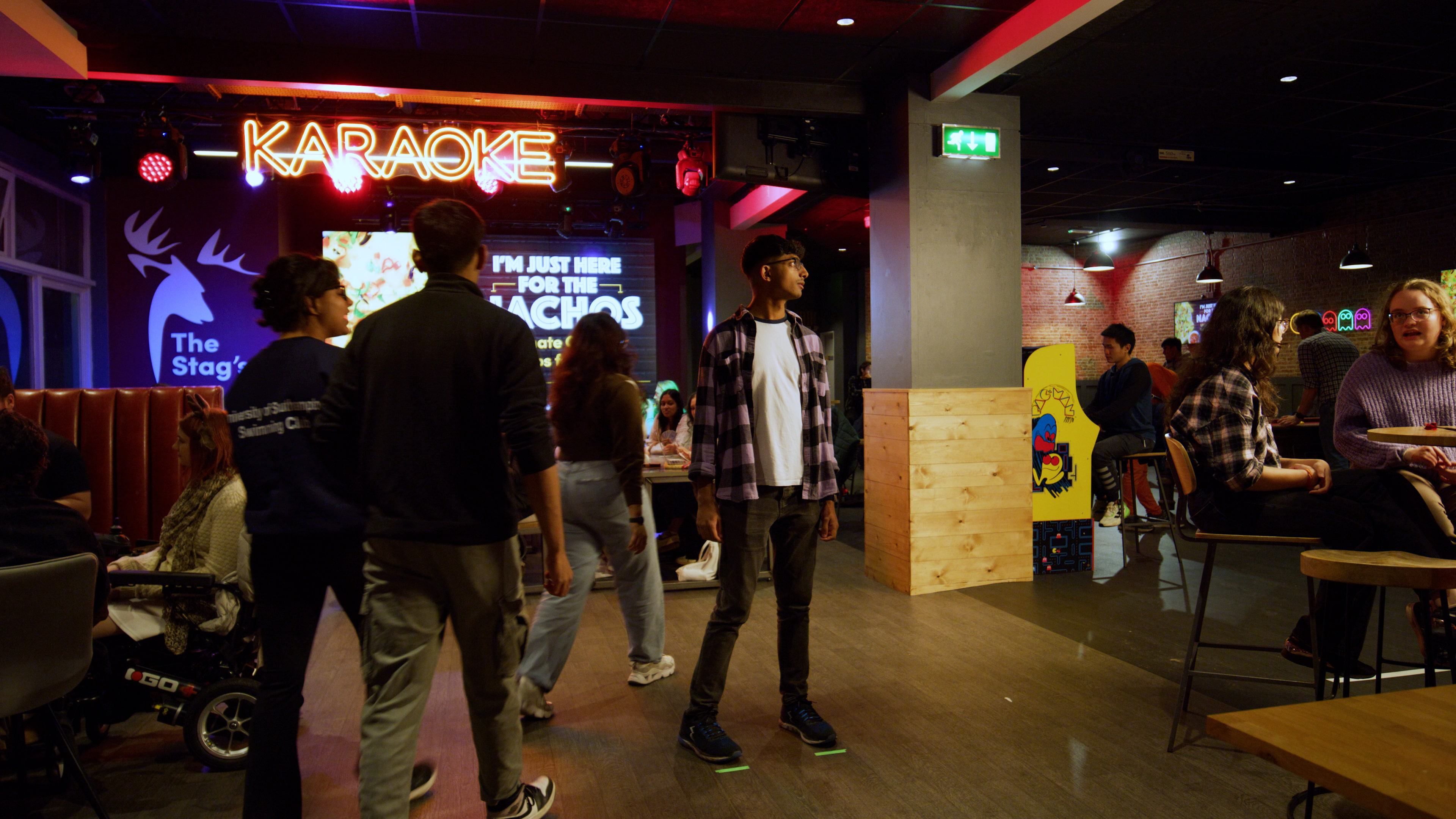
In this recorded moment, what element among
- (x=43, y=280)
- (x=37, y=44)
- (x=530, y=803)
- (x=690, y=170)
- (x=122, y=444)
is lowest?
(x=530, y=803)

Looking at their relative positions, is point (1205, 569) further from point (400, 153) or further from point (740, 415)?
point (400, 153)

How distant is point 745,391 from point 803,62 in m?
3.48

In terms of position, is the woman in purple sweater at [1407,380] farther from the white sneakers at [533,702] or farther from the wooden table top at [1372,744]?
the white sneakers at [533,702]

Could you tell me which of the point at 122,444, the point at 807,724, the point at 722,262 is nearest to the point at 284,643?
the point at 807,724

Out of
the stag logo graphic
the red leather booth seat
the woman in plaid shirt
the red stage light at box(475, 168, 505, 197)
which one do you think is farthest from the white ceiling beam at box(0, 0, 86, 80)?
the woman in plaid shirt

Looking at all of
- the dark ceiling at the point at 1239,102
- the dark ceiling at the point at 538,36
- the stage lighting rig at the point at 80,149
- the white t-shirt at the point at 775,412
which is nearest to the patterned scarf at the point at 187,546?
the white t-shirt at the point at 775,412

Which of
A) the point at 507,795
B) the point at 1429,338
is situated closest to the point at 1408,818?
the point at 507,795

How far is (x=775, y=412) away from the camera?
2717 mm

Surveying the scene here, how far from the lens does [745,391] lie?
267 centimetres

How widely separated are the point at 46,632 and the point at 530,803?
1302mm

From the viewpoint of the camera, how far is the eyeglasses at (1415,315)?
2971 millimetres

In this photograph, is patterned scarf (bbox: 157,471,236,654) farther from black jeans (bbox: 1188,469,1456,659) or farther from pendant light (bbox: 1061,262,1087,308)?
pendant light (bbox: 1061,262,1087,308)

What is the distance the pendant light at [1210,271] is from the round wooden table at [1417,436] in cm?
1077

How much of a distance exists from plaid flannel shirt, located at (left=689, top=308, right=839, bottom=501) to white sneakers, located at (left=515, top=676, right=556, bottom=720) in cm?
109
